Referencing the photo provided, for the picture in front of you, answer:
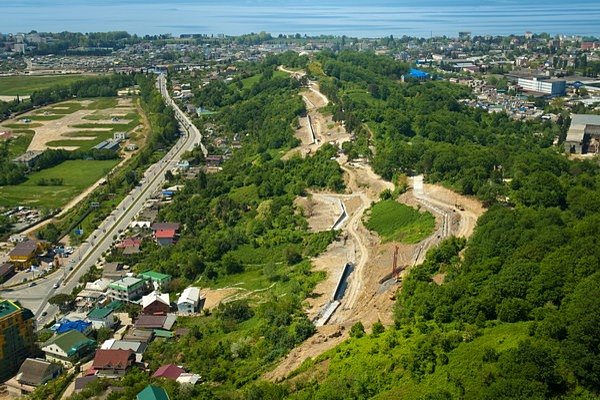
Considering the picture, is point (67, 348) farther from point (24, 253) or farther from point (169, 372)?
point (24, 253)

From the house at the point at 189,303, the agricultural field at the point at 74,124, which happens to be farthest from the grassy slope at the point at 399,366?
the agricultural field at the point at 74,124

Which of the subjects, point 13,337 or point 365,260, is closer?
point 13,337

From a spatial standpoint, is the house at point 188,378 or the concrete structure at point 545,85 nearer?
the house at point 188,378

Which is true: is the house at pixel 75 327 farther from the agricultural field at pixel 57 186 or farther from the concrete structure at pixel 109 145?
the concrete structure at pixel 109 145

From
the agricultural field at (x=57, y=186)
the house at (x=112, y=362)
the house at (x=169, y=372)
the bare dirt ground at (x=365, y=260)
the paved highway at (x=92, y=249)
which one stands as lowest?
the agricultural field at (x=57, y=186)

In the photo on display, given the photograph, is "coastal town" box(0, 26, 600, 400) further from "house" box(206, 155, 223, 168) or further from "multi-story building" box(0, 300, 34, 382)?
"house" box(206, 155, 223, 168)

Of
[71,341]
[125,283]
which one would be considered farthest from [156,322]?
[125,283]
